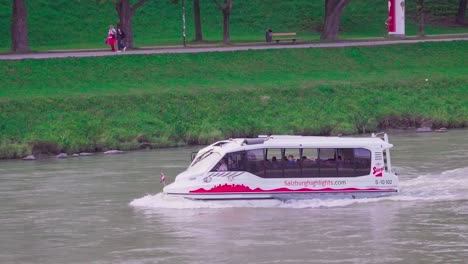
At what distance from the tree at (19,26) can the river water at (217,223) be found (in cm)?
2386

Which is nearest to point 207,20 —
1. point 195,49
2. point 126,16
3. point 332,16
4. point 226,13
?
point 226,13

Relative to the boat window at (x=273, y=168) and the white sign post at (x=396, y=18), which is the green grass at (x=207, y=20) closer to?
the white sign post at (x=396, y=18)

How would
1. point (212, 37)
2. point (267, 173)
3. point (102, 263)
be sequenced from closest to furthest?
point (102, 263) → point (267, 173) → point (212, 37)

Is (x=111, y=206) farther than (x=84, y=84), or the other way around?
(x=84, y=84)

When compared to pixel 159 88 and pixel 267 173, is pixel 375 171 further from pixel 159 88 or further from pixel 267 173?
pixel 159 88

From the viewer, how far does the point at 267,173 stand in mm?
29047

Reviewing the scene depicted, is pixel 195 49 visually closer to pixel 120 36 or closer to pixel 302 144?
pixel 120 36

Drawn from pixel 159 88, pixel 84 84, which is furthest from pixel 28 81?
pixel 159 88

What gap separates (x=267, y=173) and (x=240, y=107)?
62.6 ft

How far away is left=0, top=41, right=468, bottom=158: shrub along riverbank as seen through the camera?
4372 centimetres

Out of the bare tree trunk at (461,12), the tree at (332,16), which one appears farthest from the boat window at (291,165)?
the bare tree trunk at (461,12)

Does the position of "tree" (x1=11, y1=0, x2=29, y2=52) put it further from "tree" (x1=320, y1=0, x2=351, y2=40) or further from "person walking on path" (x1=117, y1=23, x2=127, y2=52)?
"tree" (x1=320, y1=0, x2=351, y2=40)

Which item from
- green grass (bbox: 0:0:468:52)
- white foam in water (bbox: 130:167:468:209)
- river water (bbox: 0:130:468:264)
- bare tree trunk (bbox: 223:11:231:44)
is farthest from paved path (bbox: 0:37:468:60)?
white foam in water (bbox: 130:167:468:209)

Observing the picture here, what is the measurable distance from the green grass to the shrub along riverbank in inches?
522
